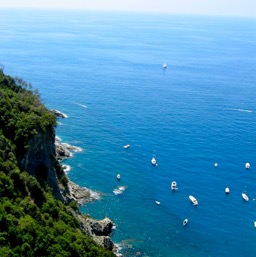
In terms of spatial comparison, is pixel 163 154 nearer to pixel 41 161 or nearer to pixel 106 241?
pixel 106 241

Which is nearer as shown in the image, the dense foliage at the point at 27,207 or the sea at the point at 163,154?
the dense foliage at the point at 27,207

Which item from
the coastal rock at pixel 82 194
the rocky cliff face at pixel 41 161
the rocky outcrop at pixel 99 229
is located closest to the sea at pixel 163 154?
the coastal rock at pixel 82 194

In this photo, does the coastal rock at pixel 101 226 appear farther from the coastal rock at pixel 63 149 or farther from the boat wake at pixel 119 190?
the coastal rock at pixel 63 149

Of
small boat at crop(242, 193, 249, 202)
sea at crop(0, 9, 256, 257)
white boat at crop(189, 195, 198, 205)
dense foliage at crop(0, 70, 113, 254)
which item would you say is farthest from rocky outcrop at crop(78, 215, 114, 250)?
small boat at crop(242, 193, 249, 202)

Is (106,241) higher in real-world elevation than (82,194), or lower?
lower

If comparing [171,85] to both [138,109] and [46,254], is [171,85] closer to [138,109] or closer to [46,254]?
[138,109]

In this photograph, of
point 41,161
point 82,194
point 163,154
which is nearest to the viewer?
point 41,161

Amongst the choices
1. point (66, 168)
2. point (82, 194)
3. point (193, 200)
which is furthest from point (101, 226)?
point (66, 168)
